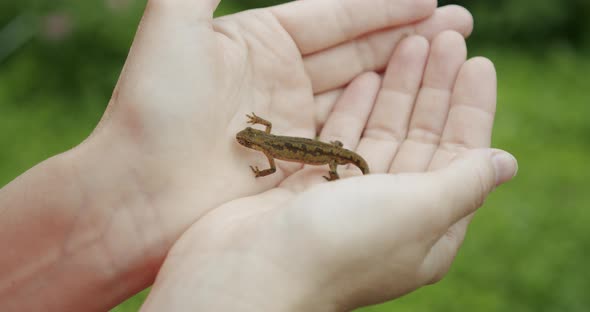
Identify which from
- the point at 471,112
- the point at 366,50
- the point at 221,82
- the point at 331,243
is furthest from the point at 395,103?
the point at 331,243

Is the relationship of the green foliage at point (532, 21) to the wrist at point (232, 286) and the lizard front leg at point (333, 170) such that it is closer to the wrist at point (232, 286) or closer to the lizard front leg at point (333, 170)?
the lizard front leg at point (333, 170)

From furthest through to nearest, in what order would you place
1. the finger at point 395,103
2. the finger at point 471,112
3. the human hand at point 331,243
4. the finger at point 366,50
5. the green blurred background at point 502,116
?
the green blurred background at point 502,116 → the finger at point 366,50 → the finger at point 395,103 → the finger at point 471,112 → the human hand at point 331,243

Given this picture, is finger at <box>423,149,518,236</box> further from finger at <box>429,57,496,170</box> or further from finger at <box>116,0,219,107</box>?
finger at <box>116,0,219,107</box>

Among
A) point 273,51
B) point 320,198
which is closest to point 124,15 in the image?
point 273,51

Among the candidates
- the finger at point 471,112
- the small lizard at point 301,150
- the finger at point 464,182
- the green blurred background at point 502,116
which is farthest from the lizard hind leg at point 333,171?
the green blurred background at point 502,116

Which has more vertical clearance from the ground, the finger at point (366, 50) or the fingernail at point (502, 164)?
the finger at point (366, 50)

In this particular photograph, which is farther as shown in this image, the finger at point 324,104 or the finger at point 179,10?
the finger at point 324,104

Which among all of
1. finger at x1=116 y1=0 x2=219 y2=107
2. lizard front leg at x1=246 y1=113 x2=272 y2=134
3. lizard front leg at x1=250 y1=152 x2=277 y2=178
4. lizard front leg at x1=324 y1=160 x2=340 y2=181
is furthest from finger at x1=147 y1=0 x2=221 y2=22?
lizard front leg at x1=324 y1=160 x2=340 y2=181

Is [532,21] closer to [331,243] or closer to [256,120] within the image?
[256,120]
